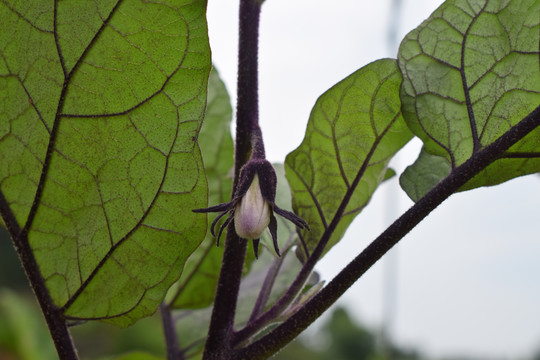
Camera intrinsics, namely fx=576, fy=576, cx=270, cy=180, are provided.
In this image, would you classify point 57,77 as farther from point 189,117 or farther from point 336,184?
point 336,184

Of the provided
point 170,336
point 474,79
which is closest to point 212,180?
point 170,336

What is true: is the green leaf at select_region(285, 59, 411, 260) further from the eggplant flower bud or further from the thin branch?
the thin branch

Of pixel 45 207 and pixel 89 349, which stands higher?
pixel 89 349

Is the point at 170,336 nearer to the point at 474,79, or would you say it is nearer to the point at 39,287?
the point at 39,287

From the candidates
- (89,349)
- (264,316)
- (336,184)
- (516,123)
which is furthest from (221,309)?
(89,349)

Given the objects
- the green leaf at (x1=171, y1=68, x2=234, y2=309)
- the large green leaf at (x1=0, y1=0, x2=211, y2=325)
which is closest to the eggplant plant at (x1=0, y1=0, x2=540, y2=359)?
the large green leaf at (x1=0, y1=0, x2=211, y2=325)

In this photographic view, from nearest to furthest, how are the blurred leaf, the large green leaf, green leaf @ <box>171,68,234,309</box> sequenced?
the large green leaf
the blurred leaf
green leaf @ <box>171,68,234,309</box>
